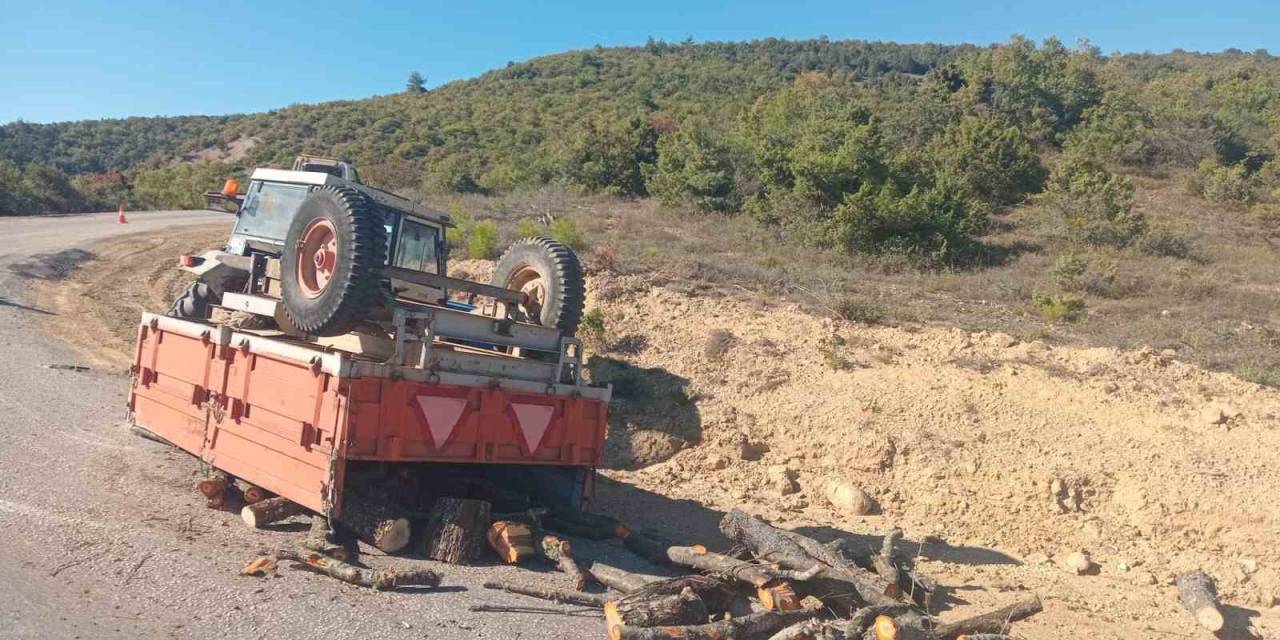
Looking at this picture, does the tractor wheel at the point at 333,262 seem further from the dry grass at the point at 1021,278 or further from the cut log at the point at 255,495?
the dry grass at the point at 1021,278

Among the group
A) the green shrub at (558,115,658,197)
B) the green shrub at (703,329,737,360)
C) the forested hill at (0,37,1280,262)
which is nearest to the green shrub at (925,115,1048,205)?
the forested hill at (0,37,1280,262)

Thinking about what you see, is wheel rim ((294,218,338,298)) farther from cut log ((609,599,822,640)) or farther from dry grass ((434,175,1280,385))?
dry grass ((434,175,1280,385))

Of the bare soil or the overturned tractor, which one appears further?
the bare soil

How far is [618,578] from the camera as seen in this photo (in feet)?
18.9

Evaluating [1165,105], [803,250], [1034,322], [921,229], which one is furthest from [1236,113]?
[1034,322]

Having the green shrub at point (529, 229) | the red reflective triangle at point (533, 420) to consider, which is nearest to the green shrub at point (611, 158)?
the green shrub at point (529, 229)

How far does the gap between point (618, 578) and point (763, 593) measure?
97 centimetres

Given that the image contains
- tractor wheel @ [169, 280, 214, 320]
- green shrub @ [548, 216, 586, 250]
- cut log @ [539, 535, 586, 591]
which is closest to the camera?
cut log @ [539, 535, 586, 591]

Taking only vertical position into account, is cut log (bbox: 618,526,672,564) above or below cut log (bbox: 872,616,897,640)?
below

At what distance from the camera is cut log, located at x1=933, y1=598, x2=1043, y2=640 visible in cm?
566

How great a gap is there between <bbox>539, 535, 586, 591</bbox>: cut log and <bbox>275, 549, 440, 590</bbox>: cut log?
34.0 inches

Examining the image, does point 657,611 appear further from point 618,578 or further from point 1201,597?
point 1201,597

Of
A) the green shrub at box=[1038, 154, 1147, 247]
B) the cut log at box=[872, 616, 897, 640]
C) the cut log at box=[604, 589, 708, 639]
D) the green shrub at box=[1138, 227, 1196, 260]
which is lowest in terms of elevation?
the cut log at box=[604, 589, 708, 639]

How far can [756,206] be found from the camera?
21.0 metres
